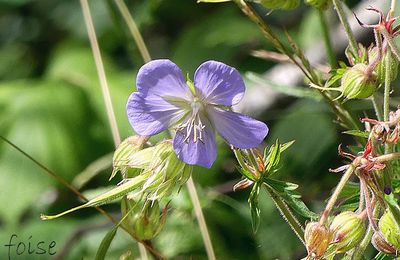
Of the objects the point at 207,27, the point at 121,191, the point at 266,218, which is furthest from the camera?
the point at 207,27

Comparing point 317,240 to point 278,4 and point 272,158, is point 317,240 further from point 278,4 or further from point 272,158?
point 278,4

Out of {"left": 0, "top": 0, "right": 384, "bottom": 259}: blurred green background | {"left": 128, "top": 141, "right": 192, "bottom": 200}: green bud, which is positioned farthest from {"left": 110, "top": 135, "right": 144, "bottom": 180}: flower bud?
{"left": 0, "top": 0, "right": 384, "bottom": 259}: blurred green background

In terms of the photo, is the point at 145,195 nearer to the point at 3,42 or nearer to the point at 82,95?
the point at 82,95

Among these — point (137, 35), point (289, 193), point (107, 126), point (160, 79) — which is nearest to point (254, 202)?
point (289, 193)

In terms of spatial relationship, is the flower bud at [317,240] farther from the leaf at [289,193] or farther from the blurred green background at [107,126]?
the blurred green background at [107,126]

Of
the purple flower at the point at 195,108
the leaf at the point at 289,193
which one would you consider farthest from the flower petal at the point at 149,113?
the leaf at the point at 289,193

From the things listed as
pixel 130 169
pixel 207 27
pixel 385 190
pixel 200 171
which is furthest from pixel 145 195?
pixel 207 27

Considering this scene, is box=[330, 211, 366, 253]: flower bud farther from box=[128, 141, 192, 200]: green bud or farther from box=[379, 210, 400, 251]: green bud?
box=[128, 141, 192, 200]: green bud
